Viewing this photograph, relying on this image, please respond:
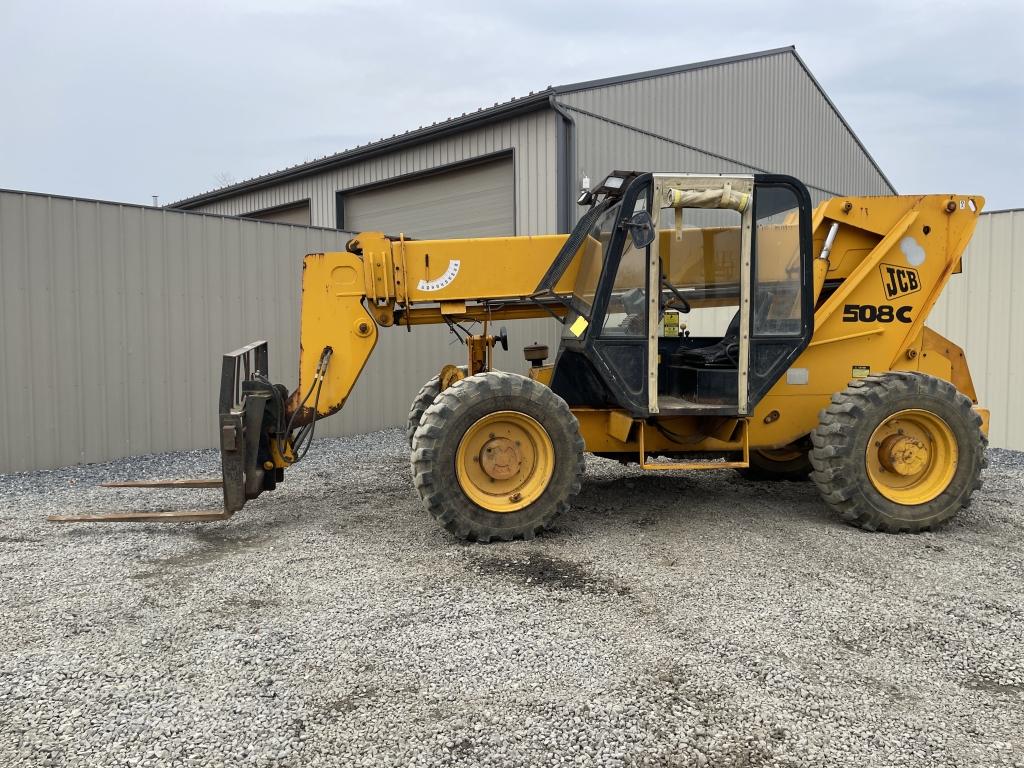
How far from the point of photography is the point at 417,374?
36.6ft

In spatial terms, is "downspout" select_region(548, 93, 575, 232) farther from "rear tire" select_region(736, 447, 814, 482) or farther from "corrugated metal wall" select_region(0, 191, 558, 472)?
"rear tire" select_region(736, 447, 814, 482)

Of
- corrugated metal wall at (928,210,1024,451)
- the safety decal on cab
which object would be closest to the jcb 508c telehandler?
the safety decal on cab

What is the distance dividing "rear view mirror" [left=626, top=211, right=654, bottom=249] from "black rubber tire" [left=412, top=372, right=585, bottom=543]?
1.23m

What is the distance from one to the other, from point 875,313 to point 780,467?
75.2 inches

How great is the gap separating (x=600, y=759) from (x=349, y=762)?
0.87 meters

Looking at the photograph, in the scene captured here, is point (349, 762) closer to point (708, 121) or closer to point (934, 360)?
point (934, 360)

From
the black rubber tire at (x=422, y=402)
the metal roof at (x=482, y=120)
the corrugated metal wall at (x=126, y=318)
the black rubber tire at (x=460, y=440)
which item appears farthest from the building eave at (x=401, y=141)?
the black rubber tire at (x=460, y=440)

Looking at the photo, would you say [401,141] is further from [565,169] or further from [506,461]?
[506,461]

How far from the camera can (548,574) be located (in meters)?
4.41

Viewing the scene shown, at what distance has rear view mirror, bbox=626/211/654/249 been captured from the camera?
196 inches

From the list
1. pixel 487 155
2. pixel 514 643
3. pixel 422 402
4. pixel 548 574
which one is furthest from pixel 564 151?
pixel 514 643

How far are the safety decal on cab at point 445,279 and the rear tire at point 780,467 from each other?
132 inches

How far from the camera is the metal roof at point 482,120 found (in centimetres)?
1156

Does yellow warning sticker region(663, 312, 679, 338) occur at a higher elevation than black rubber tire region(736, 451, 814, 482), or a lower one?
higher
